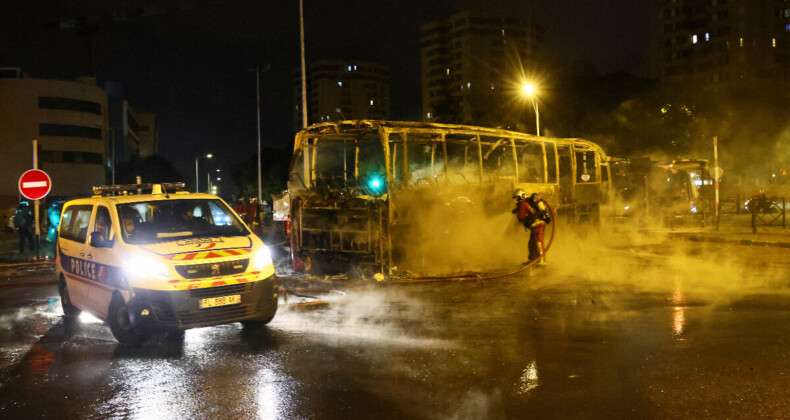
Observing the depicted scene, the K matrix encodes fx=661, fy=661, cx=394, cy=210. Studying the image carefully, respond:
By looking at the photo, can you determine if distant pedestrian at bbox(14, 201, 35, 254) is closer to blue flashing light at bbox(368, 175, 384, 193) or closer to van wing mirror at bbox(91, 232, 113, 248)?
blue flashing light at bbox(368, 175, 384, 193)

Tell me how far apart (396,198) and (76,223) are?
17.9 ft

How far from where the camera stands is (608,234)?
21.2 meters

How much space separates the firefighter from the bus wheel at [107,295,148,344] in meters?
8.33

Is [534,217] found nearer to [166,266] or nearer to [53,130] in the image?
[166,266]

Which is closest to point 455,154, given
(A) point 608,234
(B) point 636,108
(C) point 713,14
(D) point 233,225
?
(A) point 608,234

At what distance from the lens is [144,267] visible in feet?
Answer: 24.9

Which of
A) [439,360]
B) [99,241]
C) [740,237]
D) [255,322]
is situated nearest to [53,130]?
[740,237]

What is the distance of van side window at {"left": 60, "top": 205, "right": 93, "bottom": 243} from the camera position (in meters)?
9.07

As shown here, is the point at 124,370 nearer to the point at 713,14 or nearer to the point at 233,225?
the point at 233,225

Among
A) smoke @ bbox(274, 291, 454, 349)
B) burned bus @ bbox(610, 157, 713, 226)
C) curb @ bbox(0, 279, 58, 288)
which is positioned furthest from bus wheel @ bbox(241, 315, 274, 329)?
burned bus @ bbox(610, 157, 713, 226)

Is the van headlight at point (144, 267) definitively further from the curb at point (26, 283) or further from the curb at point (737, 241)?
the curb at point (737, 241)

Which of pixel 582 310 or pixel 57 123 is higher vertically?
pixel 57 123

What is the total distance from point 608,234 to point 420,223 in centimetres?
1057

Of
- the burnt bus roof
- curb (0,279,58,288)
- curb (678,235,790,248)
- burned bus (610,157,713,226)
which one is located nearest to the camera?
the burnt bus roof
